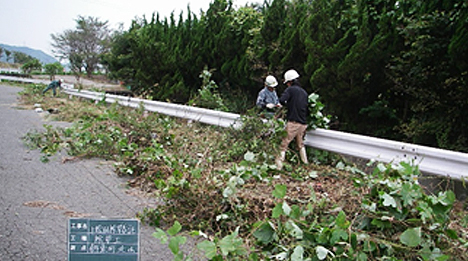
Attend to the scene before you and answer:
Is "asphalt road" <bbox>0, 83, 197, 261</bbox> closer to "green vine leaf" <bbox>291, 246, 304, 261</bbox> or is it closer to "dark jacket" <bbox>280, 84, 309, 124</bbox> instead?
"green vine leaf" <bbox>291, 246, 304, 261</bbox>

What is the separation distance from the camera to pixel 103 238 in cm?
277

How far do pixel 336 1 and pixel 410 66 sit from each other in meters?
3.00

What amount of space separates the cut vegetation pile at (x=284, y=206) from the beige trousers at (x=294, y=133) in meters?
0.15

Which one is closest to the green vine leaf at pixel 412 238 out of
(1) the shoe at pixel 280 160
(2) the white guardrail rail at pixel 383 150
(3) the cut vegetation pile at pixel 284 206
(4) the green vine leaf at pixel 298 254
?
(3) the cut vegetation pile at pixel 284 206

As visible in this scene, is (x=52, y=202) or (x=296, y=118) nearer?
(x=52, y=202)

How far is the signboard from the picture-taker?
9.06 ft

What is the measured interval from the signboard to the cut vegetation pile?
32cm

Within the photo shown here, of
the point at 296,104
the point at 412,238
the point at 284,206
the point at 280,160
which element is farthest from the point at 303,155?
the point at 412,238

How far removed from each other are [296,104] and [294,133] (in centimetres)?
47

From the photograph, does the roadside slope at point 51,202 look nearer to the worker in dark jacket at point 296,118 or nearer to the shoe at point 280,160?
the shoe at point 280,160

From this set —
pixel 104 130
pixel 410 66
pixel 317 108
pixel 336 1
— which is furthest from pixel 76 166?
pixel 336 1

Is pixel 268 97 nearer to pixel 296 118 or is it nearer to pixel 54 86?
pixel 296 118

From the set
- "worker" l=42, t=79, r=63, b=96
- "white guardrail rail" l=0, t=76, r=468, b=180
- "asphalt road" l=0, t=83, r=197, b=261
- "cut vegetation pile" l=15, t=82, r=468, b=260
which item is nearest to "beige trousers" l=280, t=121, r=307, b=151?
"cut vegetation pile" l=15, t=82, r=468, b=260

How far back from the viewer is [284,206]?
3.33m
